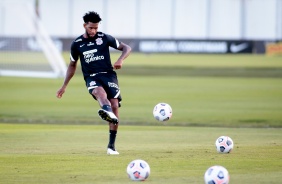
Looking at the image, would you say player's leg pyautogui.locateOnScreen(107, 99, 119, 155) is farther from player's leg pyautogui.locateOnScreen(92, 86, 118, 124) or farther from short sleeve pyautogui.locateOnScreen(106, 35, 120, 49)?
short sleeve pyautogui.locateOnScreen(106, 35, 120, 49)

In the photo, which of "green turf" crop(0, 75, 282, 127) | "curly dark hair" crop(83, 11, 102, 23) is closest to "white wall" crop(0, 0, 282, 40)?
"green turf" crop(0, 75, 282, 127)

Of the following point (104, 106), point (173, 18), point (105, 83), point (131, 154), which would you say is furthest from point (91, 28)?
point (173, 18)

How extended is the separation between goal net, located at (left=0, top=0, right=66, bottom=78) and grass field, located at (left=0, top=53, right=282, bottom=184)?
0.80 m

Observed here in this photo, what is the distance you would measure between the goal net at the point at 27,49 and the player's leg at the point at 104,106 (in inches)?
1065

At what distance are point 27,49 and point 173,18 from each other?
37.5m

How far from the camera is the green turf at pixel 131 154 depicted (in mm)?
12750

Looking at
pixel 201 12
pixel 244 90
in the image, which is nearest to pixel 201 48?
pixel 201 12

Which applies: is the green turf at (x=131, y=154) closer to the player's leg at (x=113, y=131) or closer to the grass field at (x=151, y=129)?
the grass field at (x=151, y=129)

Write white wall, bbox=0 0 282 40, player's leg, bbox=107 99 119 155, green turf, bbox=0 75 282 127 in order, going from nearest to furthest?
player's leg, bbox=107 99 119 155 → green turf, bbox=0 75 282 127 → white wall, bbox=0 0 282 40

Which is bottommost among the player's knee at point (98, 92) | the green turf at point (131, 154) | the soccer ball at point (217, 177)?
the green turf at point (131, 154)

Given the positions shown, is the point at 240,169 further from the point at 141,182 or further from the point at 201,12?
the point at 201,12

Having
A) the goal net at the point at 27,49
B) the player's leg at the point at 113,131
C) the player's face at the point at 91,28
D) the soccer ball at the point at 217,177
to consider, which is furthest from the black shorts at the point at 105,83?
the goal net at the point at 27,49

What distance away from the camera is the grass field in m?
13.4

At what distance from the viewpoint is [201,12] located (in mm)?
78812
